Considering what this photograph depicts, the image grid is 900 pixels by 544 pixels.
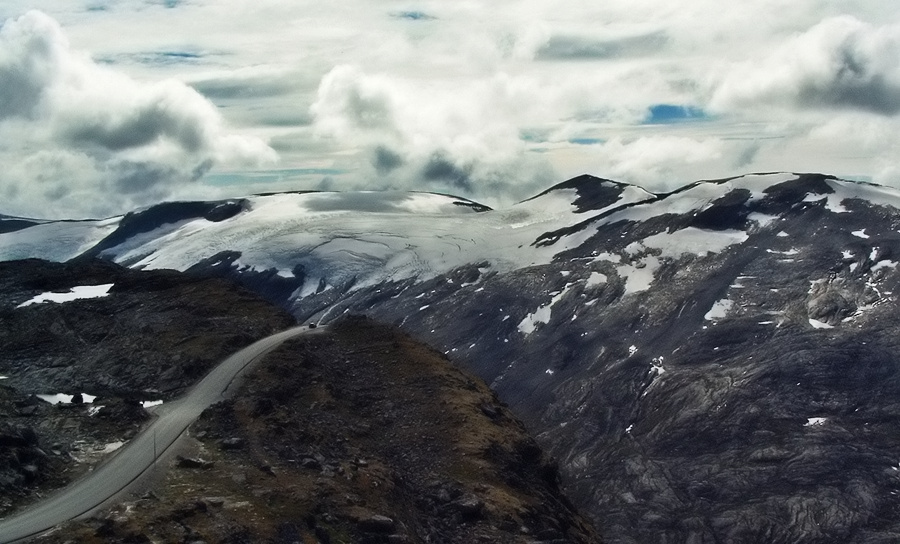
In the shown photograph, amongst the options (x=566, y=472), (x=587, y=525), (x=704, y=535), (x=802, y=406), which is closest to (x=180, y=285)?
(x=587, y=525)

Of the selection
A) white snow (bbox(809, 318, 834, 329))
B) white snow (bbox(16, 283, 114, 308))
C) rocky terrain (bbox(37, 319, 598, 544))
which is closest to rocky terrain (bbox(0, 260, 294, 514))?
white snow (bbox(16, 283, 114, 308))

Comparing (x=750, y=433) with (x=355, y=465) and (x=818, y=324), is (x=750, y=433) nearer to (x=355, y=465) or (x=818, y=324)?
(x=818, y=324)

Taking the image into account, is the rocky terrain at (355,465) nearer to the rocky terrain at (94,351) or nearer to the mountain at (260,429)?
the mountain at (260,429)

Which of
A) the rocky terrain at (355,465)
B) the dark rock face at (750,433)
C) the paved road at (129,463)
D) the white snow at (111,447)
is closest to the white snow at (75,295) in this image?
the paved road at (129,463)

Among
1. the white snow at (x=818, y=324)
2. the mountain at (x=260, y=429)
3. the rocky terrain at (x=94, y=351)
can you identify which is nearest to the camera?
the mountain at (x=260, y=429)

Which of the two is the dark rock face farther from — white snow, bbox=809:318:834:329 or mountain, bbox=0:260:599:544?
mountain, bbox=0:260:599:544

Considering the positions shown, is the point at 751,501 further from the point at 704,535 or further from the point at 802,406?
the point at 802,406
